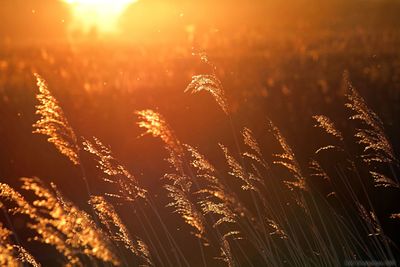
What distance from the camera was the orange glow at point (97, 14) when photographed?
78.2ft

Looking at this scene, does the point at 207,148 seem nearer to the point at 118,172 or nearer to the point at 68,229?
the point at 118,172

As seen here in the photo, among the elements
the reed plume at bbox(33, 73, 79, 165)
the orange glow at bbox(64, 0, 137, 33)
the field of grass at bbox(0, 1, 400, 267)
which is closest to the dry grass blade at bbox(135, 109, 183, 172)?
the field of grass at bbox(0, 1, 400, 267)

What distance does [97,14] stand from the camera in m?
25.7

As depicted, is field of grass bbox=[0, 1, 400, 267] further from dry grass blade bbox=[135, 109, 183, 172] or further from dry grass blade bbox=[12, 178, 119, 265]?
dry grass blade bbox=[12, 178, 119, 265]

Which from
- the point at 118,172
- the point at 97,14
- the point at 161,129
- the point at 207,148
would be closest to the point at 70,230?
the point at 118,172

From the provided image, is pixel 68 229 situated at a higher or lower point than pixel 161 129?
lower

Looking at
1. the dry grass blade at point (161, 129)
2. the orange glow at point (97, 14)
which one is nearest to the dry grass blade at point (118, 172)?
the dry grass blade at point (161, 129)

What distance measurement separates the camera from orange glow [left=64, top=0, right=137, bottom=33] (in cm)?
2384

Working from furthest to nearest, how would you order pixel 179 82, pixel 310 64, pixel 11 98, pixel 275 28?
1. pixel 275 28
2. pixel 310 64
3. pixel 179 82
4. pixel 11 98

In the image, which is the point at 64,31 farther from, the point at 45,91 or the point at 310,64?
the point at 45,91

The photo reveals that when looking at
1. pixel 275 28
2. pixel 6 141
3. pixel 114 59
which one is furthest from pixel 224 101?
pixel 275 28

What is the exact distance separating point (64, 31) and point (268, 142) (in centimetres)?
1539

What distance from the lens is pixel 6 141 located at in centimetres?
890

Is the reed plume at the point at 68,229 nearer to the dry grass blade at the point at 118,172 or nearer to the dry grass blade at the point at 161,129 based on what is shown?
the dry grass blade at the point at 118,172
